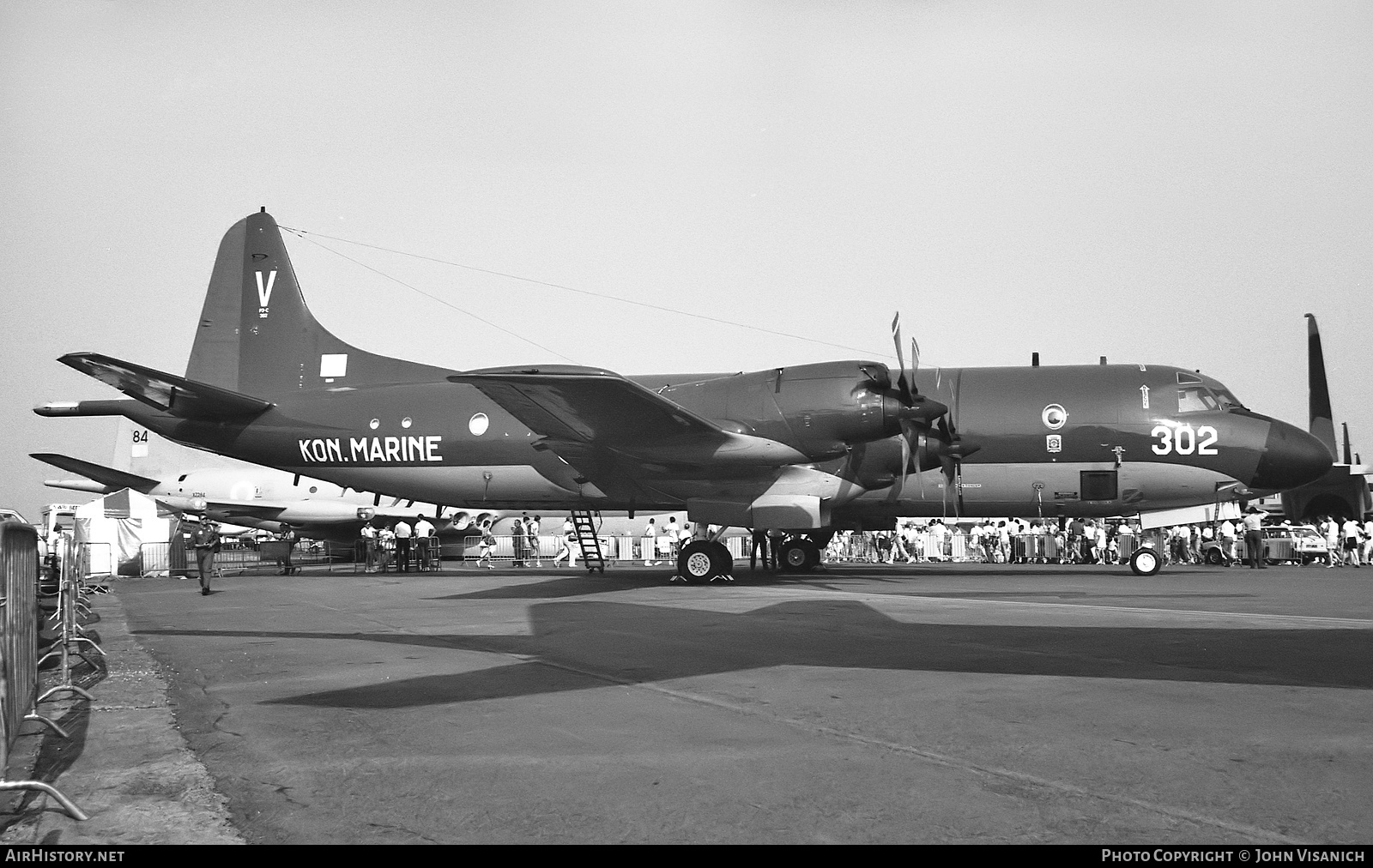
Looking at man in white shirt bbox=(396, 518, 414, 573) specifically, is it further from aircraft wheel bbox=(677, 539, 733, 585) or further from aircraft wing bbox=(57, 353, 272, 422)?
aircraft wheel bbox=(677, 539, 733, 585)

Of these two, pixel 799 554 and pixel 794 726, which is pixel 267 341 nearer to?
pixel 799 554

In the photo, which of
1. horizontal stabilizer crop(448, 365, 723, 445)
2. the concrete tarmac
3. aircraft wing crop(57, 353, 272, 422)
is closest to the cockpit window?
the concrete tarmac

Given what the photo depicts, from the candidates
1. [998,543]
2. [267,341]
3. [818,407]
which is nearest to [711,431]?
[818,407]

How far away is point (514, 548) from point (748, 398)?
2760 cm

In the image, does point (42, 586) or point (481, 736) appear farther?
point (42, 586)

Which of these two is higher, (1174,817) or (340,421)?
(340,421)

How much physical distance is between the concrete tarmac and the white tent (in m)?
23.7

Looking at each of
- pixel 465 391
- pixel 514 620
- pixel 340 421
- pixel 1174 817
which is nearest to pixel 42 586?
pixel 340 421

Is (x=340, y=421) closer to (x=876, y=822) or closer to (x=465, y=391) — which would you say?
(x=465, y=391)

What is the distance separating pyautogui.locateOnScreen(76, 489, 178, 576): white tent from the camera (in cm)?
3297

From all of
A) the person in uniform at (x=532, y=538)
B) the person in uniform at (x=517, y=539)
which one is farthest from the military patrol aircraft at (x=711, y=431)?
the person in uniform at (x=532, y=538)

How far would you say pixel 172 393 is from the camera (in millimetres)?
21719

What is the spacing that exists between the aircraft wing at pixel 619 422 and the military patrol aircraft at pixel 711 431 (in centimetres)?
5

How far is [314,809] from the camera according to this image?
4.46m
